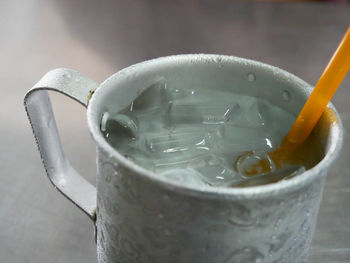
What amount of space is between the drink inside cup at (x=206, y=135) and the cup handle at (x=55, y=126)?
41 millimetres

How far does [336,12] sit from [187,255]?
99 cm

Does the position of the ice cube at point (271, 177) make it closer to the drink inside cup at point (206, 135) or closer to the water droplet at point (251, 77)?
the drink inside cup at point (206, 135)

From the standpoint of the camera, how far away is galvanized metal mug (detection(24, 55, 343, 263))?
40 centimetres

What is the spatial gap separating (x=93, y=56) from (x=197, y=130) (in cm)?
53

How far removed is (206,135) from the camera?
1.91 ft

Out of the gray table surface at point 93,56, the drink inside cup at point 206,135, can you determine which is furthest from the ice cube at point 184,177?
the gray table surface at point 93,56

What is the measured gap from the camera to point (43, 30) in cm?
116

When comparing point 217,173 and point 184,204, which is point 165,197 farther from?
point 217,173

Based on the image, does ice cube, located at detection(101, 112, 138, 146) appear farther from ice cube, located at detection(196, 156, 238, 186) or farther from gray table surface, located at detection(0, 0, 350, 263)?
gray table surface, located at detection(0, 0, 350, 263)

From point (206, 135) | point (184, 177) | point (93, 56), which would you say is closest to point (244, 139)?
point (206, 135)

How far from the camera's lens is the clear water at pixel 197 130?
21.0 inches

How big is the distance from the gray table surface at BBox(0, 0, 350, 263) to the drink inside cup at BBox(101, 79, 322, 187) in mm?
217

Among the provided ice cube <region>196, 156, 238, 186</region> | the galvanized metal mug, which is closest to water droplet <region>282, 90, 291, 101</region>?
the galvanized metal mug

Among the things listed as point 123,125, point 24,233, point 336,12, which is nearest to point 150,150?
point 123,125
